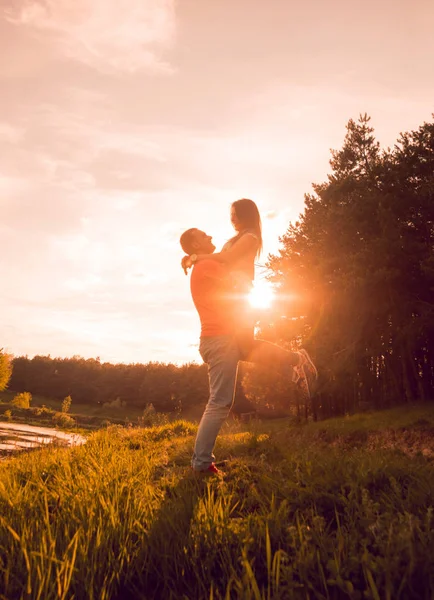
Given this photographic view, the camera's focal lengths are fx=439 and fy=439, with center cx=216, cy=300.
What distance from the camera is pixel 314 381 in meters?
4.96

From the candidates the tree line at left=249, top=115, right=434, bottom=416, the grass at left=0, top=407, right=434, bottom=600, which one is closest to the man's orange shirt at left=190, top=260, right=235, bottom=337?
the grass at left=0, top=407, right=434, bottom=600

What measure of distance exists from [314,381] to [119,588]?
11.3 ft

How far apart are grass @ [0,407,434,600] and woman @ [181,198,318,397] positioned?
1172mm

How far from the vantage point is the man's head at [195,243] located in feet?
15.7

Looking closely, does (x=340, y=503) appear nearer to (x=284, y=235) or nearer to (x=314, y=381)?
(x=314, y=381)

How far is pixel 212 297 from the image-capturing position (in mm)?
4469

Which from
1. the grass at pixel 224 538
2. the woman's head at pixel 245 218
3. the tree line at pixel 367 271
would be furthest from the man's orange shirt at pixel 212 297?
the tree line at pixel 367 271

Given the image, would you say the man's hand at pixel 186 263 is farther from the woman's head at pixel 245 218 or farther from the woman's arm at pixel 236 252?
the woman's head at pixel 245 218

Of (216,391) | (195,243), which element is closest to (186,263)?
(195,243)

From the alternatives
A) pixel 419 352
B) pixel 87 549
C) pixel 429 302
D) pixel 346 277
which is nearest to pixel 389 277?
pixel 346 277

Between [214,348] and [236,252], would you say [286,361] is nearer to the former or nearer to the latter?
[214,348]

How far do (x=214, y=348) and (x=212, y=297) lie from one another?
0.52 metres

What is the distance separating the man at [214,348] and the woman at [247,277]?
9 centimetres

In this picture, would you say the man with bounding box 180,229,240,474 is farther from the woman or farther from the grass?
the grass
